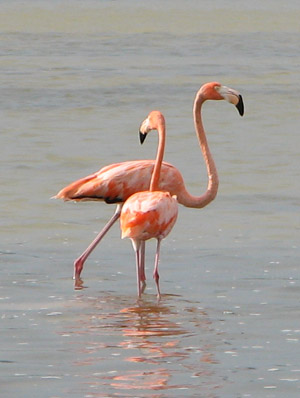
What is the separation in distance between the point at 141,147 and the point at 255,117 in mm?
3429

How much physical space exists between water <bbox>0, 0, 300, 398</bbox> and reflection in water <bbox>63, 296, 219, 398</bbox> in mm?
13

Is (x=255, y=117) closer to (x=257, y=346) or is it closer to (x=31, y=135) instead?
(x=31, y=135)

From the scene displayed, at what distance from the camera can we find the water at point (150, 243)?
705cm

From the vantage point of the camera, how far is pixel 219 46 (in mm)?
29609

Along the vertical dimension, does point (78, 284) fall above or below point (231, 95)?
below

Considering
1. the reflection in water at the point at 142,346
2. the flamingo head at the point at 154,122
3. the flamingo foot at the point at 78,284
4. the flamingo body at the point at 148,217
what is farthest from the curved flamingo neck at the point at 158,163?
the reflection in water at the point at 142,346

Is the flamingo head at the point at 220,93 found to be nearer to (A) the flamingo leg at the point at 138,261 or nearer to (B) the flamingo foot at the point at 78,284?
(A) the flamingo leg at the point at 138,261

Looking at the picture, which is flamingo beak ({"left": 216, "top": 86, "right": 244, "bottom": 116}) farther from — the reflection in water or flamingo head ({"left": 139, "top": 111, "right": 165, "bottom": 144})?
the reflection in water

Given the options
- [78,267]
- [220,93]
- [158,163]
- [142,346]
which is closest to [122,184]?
[158,163]

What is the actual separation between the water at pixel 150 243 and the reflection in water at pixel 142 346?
1 centimetres

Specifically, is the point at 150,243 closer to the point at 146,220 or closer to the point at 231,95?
the point at 231,95

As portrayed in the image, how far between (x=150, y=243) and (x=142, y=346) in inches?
140

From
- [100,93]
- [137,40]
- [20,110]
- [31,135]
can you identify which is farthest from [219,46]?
[31,135]

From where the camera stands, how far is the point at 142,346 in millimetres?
7578
